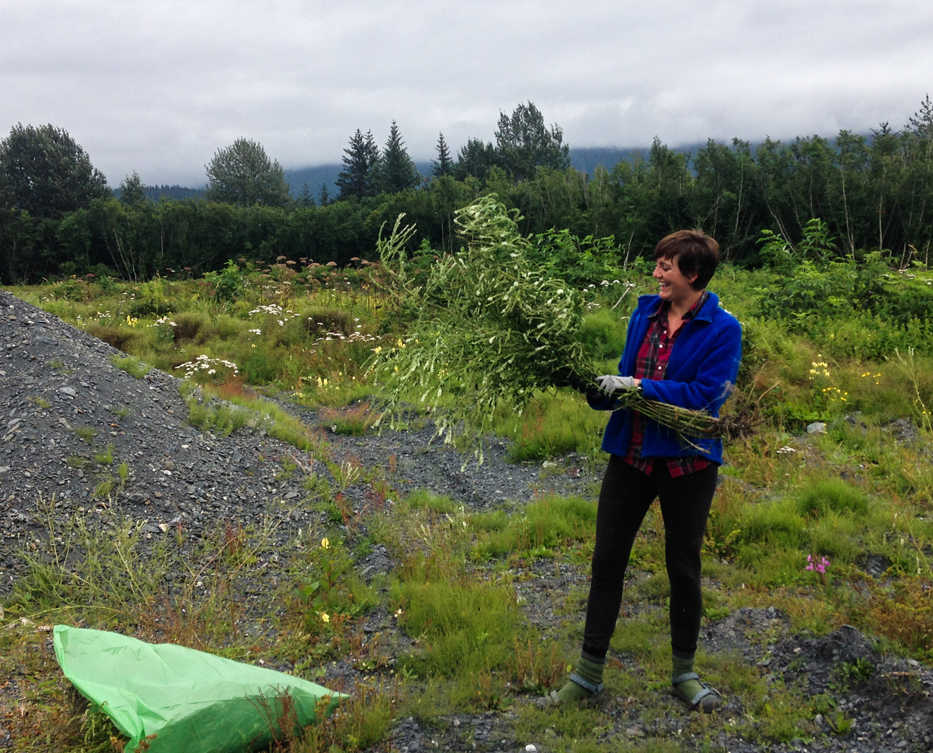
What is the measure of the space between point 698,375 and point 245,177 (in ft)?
247

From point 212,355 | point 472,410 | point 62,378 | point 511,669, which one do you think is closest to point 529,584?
point 511,669

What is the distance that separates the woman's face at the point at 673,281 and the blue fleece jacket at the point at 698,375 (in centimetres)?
11

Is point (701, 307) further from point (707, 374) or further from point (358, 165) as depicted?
point (358, 165)

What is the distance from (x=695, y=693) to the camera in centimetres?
350

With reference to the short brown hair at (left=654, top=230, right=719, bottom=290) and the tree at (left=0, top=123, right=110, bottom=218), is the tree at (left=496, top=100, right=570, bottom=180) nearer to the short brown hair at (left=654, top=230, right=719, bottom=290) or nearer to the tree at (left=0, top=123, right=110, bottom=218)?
the tree at (left=0, top=123, right=110, bottom=218)

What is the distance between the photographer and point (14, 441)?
5695 millimetres

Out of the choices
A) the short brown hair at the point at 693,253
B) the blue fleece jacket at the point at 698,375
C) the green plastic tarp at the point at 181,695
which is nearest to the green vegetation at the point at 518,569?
the green plastic tarp at the point at 181,695

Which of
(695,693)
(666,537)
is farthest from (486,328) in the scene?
(695,693)

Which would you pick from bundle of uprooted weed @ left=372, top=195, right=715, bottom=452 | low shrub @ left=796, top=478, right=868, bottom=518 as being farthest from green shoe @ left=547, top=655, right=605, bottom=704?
low shrub @ left=796, top=478, right=868, bottom=518

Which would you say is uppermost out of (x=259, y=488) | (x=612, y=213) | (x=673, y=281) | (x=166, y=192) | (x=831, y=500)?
(x=166, y=192)

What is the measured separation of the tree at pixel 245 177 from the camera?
68062 millimetres

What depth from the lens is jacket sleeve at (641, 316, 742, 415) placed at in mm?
3182

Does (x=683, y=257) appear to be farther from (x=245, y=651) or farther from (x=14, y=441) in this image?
(x=14, y=441)

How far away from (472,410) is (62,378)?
482 centimetres
